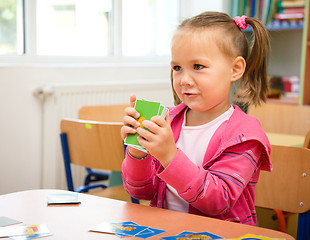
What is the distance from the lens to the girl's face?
3.81ft

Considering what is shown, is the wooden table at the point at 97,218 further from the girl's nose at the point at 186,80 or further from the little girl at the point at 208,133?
the girl's nose at the point at 186,80

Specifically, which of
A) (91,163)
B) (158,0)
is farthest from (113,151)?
(158,0)

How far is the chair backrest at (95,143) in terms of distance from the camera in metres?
1.90

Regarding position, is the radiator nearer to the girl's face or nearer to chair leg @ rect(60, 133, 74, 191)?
chair leg @ rect(60, 133, 74, 191)

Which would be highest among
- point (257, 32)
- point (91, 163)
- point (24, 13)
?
point (24, 13)

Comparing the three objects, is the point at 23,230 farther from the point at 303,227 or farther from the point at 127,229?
the point at 303,227

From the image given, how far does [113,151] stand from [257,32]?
872mm

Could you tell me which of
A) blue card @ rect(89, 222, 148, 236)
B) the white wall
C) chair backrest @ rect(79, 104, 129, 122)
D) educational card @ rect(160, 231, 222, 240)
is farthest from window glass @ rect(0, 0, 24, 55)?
educational card @ rect(160, 231, 222, 240)

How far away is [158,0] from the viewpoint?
4.11 metres

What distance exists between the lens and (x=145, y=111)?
1000mm

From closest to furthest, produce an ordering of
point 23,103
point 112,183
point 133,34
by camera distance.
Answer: point 112,183, point 23,103, point 133,34

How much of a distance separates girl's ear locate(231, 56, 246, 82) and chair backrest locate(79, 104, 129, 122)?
153 centimetres

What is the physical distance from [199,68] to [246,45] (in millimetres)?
193

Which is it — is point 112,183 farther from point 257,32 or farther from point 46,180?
point 257,32
